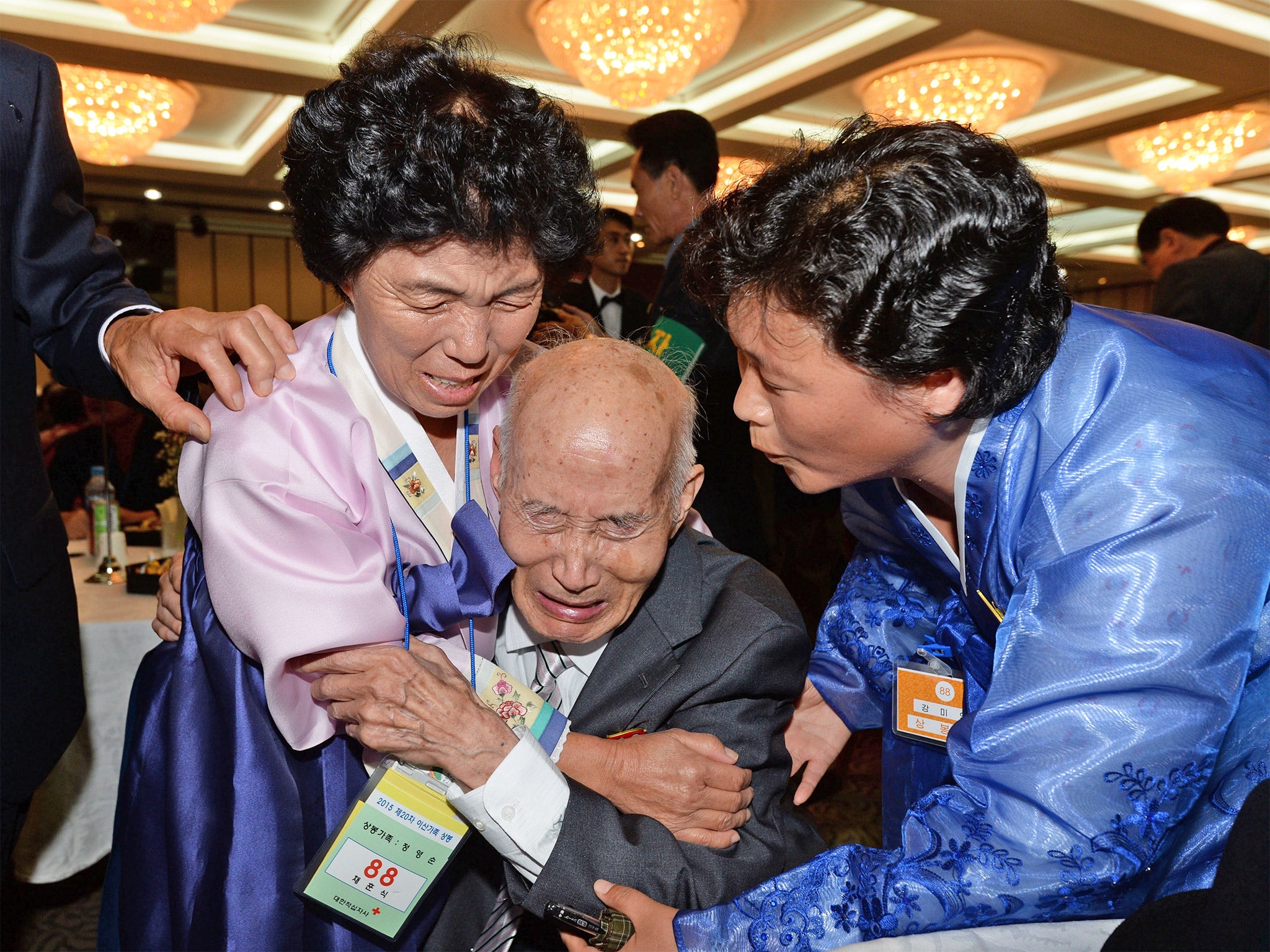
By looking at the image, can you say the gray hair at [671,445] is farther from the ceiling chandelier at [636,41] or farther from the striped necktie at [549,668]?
the ceiling chandelier at [636,41]

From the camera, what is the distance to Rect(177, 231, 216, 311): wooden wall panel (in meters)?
10.8

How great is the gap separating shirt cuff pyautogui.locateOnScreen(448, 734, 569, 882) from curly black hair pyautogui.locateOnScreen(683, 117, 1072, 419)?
26.9 inches

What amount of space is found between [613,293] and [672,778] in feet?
12.0

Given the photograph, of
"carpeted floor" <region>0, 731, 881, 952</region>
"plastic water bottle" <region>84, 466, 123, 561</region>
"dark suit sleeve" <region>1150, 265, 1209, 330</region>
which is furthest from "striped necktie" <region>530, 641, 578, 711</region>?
"dark suit sleeve" <region>1150, 265, 1209, 330</region>

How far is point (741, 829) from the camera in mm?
1418

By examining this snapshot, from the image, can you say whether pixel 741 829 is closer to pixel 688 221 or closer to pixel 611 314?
pixel 688 221

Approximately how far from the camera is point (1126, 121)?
6.91 m

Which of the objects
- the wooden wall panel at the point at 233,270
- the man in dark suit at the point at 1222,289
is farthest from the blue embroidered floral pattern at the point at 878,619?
the wooden wall panel at the point at 233,270

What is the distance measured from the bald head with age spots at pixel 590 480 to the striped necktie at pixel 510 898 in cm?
15

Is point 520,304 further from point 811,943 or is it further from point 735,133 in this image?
point 735,133

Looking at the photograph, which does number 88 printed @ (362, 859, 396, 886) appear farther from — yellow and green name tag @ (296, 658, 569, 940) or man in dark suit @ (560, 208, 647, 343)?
man in dark suit @ (560, 208, 647, 343)

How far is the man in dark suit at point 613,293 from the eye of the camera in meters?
4.19

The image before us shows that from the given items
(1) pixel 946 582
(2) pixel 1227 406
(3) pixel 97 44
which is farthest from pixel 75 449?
(2) pixel 1227 406

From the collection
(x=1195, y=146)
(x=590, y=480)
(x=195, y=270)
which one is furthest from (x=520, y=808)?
(x=195, y=270)
